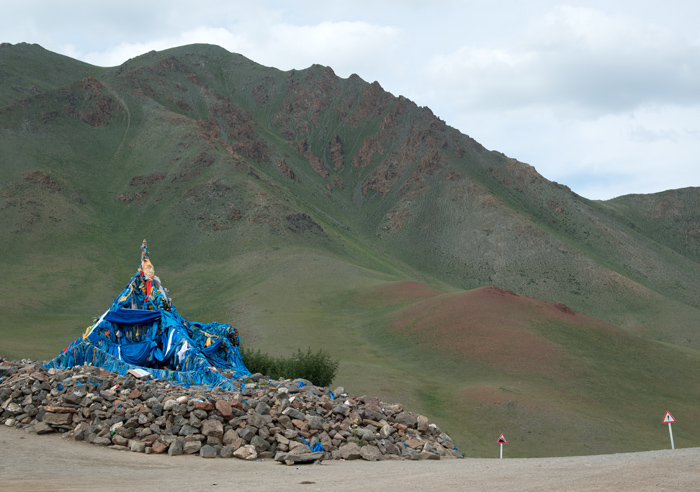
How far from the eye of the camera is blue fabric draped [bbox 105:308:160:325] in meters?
22.7

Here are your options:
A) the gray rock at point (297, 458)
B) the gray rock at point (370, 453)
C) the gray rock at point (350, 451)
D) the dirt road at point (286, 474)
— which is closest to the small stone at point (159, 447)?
the dirt road at point (286, 474)

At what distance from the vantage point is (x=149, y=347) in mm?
22266

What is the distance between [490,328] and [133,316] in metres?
35.2

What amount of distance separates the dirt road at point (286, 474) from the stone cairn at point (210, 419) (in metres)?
0.55

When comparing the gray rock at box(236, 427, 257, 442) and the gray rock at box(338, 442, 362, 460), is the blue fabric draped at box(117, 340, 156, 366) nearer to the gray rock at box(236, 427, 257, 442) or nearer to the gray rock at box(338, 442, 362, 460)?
the gray rock at box(236, 427, 257, 442)

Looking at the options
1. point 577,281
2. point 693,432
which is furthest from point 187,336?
point 577,281

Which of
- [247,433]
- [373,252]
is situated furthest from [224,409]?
[373,252]

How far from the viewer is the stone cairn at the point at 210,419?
16172mm

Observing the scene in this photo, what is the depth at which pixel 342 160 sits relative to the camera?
191125mm

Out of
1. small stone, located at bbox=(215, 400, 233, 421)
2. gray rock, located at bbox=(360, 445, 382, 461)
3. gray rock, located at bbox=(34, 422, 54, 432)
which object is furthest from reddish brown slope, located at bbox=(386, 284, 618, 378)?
gray rock, located at bbox=(34, 422, 54, 432)

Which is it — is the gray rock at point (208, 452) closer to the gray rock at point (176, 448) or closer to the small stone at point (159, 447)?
the gray rock at point (176, 448)

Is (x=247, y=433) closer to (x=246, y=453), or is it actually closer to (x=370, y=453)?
(x=246, y=453)

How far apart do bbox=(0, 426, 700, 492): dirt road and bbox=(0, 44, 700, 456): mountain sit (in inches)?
562

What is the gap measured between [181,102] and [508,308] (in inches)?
5260
